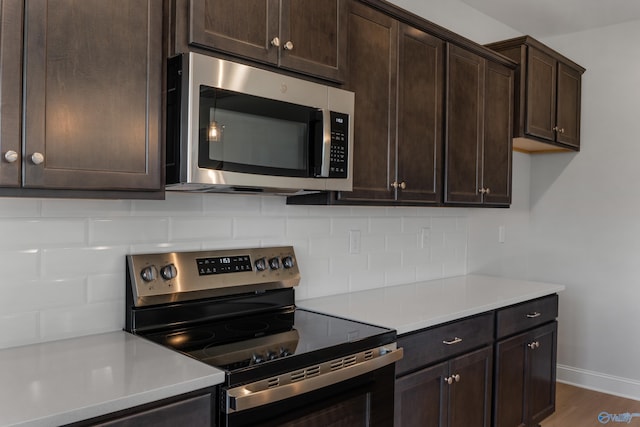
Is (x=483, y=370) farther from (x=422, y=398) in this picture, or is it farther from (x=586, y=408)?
(x=586, y=408)

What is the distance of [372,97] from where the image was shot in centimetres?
229

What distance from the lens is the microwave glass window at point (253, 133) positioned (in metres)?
1.62

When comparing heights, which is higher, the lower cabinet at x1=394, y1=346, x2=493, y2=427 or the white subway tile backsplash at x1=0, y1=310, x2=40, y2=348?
the white subway tile backsplash at x1=0, y1=310, x2=40, y2=348

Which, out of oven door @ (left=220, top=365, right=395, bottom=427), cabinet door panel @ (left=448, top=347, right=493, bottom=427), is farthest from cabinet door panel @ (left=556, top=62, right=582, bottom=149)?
oven door @ (left=220, top=365, right=395, bottom=427)

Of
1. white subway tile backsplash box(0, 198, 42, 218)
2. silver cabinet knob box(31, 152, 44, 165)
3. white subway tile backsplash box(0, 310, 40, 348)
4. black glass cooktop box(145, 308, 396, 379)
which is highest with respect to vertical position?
silver cabinet knob box(31, 152, 44, 165)

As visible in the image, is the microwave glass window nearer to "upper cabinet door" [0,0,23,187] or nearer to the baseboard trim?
"upper cabinet door" [0,0,23,187]

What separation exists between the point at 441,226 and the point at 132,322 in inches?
82.4

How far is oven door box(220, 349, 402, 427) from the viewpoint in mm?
1400

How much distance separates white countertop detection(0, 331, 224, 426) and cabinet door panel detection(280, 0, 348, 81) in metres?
1.08

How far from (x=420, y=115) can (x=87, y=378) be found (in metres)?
1.86

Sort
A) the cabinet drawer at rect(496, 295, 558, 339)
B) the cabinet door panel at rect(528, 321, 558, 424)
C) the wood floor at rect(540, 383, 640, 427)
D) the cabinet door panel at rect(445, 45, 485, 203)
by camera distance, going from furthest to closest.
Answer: the wood floor at rect(540, 383, 640, 427), the cabinet door panel at rect(528, 321, 558, 424), the cabinet door panel at rect(445, 45, 485, 203), the cabinet drawer at rect(496, 295, 558, 339)

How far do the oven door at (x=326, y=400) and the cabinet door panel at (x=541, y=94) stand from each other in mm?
2144

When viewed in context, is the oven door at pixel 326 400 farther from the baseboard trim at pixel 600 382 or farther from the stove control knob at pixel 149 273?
the baseboard trim at pixel 600 382

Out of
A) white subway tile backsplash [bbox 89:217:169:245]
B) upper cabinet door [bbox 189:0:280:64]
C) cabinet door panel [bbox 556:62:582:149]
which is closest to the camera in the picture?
upper cabinet door [bbox 189:0:280:64]
